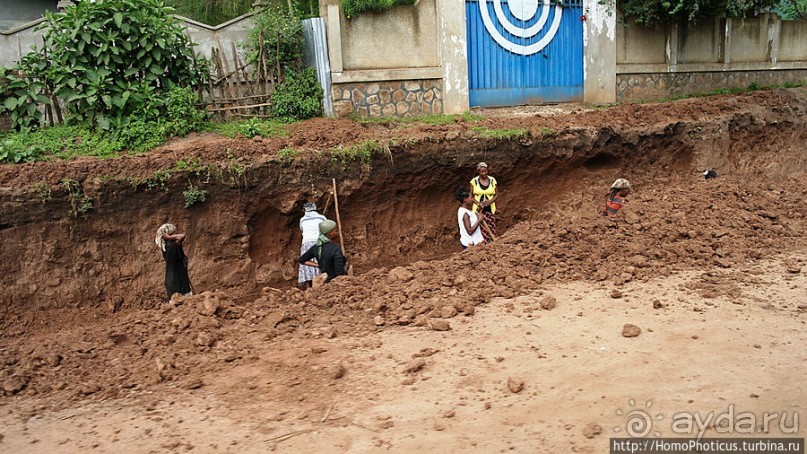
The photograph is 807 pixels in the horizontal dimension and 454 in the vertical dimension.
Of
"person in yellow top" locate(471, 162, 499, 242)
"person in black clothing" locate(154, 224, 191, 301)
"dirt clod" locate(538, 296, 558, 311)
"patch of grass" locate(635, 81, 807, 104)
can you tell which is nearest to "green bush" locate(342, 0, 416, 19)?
"person in yellow top" locate(471, 162, 499, 242)

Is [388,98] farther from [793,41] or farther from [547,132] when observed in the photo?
[793,41]

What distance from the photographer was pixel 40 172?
811 centimetres

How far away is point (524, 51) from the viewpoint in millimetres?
12250

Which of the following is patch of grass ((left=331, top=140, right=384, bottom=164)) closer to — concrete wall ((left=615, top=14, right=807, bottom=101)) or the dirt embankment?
the dirt embankment

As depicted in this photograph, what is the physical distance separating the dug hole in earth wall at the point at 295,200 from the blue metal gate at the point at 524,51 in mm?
1185

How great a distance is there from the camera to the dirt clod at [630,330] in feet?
17.8

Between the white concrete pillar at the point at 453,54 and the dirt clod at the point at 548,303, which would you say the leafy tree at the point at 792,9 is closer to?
A: the white concrete pillar at the point at 453,54

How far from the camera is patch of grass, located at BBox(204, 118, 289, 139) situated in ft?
31.3

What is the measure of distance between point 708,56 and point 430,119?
7.56 metres

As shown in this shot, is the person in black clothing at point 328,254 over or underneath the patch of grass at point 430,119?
underneath

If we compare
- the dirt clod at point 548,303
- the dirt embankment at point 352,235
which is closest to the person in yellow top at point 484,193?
the dirt embankment at point 352,235

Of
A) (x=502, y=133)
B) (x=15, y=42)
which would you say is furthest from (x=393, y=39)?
(x=15, y=42)

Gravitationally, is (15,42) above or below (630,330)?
above

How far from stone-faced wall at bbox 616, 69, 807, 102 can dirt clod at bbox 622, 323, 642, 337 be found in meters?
8.78
